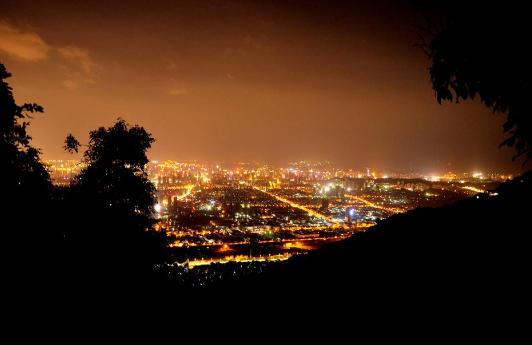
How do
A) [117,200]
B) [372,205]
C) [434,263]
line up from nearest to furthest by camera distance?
[434,263] < [117,200] < [372,205]

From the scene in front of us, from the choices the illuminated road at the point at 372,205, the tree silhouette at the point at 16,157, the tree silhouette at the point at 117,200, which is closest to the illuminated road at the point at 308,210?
the illuminated road at the point at 372,205

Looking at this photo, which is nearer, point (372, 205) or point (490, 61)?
point (490, 61)

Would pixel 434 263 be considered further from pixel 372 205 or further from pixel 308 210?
pixel 372 205

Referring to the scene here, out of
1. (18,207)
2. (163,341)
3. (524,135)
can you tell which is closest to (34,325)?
(18,207)

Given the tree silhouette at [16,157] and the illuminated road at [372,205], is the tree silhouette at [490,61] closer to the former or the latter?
the tree silhouette at [16,157]

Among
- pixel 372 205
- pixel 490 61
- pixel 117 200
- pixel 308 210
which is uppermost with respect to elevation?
pixel 490 61

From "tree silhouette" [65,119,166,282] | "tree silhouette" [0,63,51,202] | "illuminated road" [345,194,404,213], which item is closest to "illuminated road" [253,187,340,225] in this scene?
"illuminated road" [345,194,404,213]

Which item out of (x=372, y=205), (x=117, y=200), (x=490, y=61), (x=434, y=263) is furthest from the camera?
(x=372, y=205)

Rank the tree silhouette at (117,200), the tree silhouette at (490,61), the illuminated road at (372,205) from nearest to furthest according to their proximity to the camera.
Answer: the tree silhouette at (490,61) → the tree silhouette at (117,200) → the illuminated road at (372,205)

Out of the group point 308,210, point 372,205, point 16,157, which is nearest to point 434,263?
point 16,157
